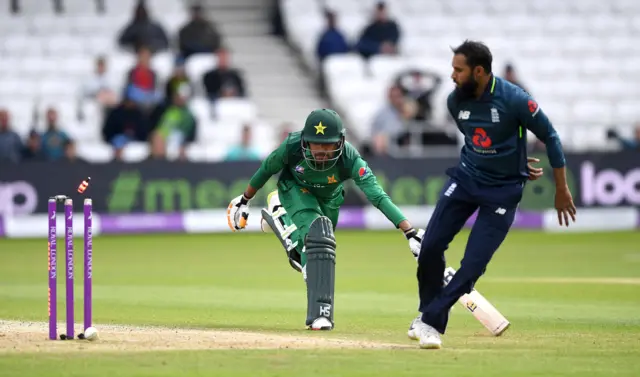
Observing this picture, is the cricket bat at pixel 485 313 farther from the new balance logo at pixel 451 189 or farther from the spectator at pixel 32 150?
the spectator at pixel 32 150

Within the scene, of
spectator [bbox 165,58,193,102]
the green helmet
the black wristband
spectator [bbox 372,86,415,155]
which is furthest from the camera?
spectator [bbox 372,86,415,155]

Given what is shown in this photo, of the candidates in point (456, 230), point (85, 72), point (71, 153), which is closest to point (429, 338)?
point (456, 230)

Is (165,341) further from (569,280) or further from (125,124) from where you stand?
(125,124)

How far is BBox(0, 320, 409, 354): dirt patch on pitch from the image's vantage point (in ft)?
25.4

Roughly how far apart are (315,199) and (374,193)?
622 millimetres

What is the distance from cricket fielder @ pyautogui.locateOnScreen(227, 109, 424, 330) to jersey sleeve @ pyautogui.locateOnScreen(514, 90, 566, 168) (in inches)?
46.9

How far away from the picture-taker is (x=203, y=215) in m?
20.1

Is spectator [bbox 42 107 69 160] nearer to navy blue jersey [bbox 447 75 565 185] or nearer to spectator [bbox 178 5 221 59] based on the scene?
spectator [bbox 178 5 221 59]

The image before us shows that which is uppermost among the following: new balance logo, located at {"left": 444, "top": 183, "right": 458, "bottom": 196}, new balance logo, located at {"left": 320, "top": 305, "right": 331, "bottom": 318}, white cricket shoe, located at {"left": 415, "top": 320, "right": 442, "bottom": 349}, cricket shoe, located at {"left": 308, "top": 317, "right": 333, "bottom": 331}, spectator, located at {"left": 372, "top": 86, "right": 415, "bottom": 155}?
new balance logo, located at {"left": 444, "top": 183, "right": 458, "bottom": 196}

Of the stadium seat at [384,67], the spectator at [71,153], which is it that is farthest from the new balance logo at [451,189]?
the stadium seat at [384,67]

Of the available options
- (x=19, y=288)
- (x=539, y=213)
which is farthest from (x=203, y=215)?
(x=19, y=288)

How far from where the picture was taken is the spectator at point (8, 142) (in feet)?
63.5

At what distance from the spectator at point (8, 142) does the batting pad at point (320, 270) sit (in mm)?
11214

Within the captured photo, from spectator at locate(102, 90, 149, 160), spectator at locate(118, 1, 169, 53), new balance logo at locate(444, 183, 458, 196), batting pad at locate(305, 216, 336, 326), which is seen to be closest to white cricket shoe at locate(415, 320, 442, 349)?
new balance logo at locate(444, 183, 458, 196)
